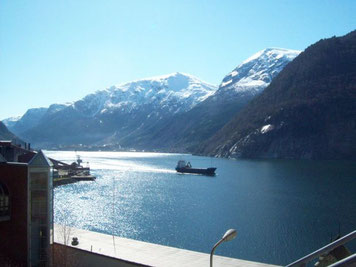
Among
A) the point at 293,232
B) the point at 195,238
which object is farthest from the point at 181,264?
the point at 293,232

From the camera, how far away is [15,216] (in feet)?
69.2

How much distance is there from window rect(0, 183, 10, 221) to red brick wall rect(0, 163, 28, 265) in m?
0.16

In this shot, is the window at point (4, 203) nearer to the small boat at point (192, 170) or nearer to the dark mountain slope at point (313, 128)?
the small boat at point (192, 170)

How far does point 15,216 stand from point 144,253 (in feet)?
24.3

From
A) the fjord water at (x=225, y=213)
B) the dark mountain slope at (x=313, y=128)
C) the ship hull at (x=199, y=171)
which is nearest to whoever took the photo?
the fjord water at (x=225, y=213)

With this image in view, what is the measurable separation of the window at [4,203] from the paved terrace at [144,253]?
12.7 feet

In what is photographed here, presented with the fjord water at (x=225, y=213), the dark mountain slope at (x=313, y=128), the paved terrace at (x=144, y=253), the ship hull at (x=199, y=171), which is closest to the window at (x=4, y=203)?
the paved terrace at (x=144, y=253)

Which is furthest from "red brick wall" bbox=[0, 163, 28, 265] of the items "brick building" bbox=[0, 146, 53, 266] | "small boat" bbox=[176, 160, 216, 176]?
"small boat" bbox=[176, 160, 216, 176]

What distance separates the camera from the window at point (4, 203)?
68.6ft

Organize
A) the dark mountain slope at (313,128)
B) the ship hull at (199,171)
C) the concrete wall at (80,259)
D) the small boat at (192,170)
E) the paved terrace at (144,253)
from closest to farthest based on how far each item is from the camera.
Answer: the paved terrace at (144,253)
the concrete wall at (80,259)
the ship hull at (199,171)
the small boat at (192,170)
the dark mountain slope at (313,128)

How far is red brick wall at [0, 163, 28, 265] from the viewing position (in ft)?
68.8

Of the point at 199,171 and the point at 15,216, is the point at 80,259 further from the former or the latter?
the point at 199,171

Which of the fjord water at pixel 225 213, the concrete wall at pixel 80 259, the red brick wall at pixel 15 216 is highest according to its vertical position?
the red brick wall at pixel 15 216

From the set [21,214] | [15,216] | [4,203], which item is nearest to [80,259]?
[21,214]
